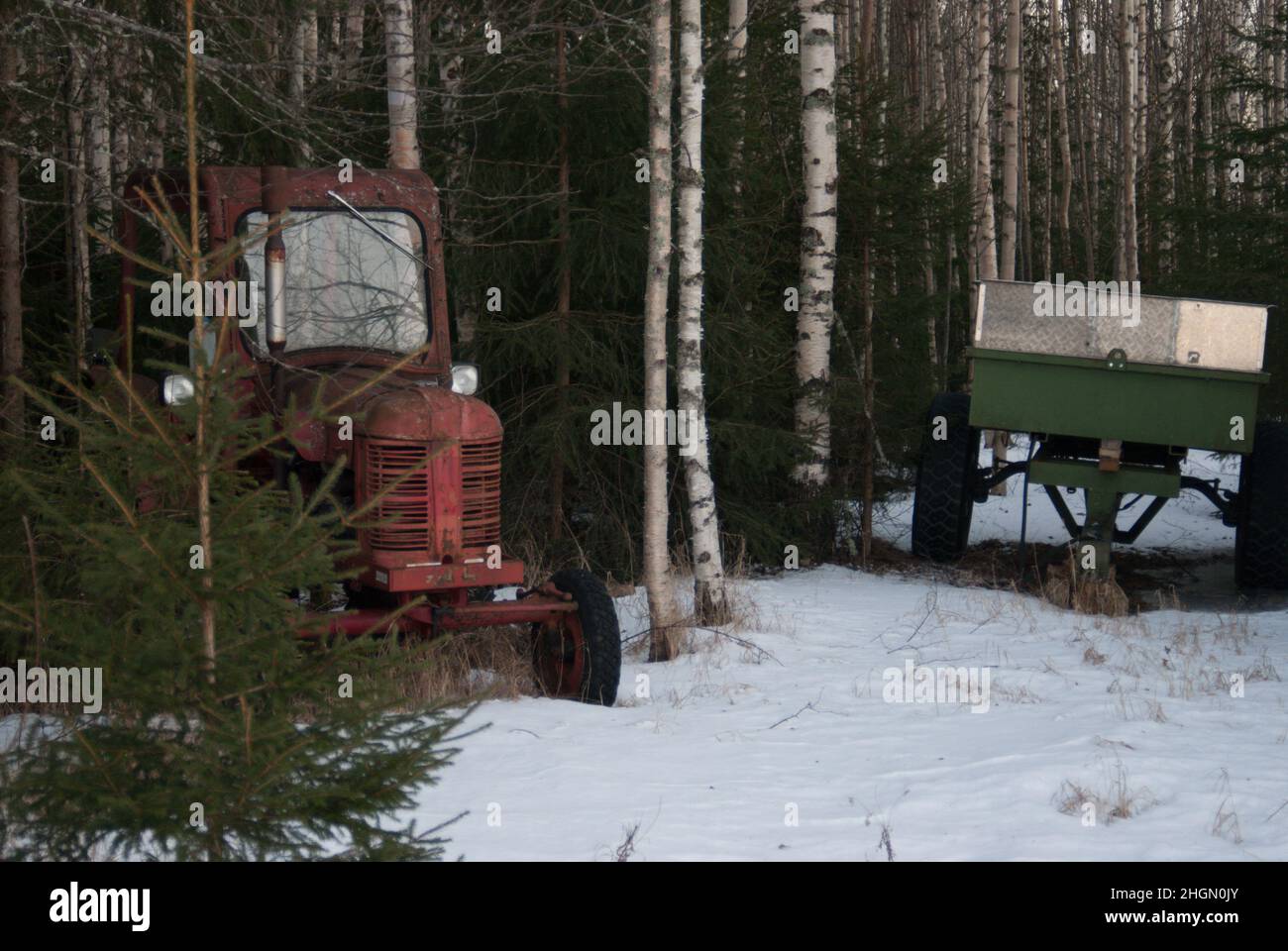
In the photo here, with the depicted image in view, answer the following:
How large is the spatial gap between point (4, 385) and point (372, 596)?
3.30 metres

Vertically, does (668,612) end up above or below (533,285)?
below

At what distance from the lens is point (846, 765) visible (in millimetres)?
5828

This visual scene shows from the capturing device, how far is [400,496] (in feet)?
19.9

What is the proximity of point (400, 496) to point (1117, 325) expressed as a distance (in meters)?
5.88

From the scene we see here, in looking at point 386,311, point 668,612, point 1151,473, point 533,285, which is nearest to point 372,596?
point 386,311

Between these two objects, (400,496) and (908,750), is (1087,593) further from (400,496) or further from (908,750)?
(400,496)

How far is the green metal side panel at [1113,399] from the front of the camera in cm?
960

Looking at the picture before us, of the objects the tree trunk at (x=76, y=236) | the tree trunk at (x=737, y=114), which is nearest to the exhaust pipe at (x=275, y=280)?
the tree trunk at (x=76, y=236)

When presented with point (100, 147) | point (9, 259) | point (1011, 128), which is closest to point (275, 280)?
point (9, 259)

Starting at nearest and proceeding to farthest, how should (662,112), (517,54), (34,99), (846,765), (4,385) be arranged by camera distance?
(846,765), (662,112), (4,385), (34,99), (517,54)

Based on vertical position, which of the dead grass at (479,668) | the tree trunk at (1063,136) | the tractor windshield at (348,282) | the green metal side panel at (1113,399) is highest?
the tree trunk at (1063,136)

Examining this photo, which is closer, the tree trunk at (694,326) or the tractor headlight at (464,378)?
the tractor headlight at (464,378)

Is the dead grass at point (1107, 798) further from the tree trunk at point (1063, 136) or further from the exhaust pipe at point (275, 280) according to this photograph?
the tree trunk at point (1063, 136)
